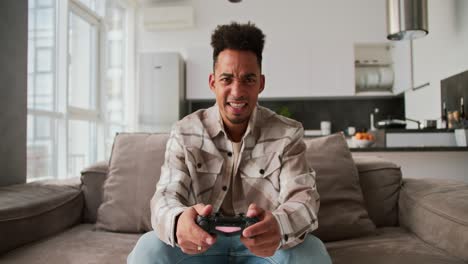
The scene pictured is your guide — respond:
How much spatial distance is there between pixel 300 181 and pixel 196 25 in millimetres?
4452

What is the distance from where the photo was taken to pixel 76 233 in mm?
1553

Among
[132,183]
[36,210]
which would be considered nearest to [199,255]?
[132,183]

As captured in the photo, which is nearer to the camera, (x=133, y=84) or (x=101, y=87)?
(x=101, y=87)

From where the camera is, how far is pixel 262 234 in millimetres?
912

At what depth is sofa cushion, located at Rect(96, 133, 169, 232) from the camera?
157 cm

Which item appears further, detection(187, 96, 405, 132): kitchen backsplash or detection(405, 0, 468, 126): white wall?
detection(187, 96, 405, 132): kitchen backsplash

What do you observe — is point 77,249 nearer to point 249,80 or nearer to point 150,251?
point 150,251

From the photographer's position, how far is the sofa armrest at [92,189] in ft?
5.69

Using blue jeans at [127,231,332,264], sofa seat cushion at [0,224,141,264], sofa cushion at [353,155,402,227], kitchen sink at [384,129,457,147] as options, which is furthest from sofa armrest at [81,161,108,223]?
kitchen sink at [384,129,457,147]

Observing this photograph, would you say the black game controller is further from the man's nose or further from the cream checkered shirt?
the man's nose

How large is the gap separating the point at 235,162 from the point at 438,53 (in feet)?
10.4

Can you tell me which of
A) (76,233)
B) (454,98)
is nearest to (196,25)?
(454,98)

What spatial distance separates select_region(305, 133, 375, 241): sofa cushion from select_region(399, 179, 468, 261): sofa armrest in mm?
164

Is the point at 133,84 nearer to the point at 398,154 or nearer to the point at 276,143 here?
the point at 398,154
